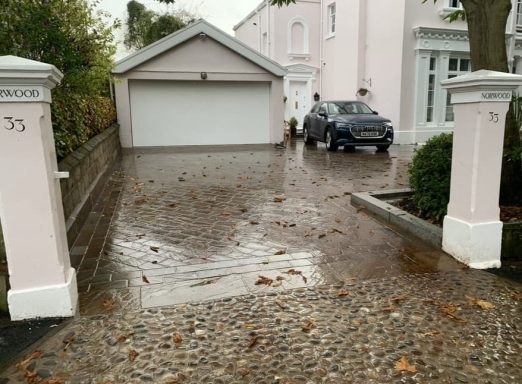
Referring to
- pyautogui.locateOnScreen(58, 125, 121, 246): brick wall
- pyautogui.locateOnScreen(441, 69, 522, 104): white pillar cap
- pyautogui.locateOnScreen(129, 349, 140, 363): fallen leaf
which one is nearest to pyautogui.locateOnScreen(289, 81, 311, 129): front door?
pyautogui.locateOnScreen(58, 125, 121, 246): brick wall

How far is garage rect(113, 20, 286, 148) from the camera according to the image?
47.6 ft

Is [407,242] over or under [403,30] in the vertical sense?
under

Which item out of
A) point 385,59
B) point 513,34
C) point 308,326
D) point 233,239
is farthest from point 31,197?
point 513,34

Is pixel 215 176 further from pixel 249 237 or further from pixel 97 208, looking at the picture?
pixel 249 237

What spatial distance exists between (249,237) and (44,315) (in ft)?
7.97

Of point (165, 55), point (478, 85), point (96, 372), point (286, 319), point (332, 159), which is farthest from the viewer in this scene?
point (165, 55)

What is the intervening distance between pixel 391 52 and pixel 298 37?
6.99m

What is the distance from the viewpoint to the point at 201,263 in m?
4.21

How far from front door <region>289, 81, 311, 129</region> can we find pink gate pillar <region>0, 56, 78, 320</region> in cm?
1899

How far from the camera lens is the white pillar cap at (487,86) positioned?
146 inches

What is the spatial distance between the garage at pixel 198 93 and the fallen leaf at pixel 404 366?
44.9 feet

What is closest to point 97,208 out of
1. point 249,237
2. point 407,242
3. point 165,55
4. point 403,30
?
point 249,237

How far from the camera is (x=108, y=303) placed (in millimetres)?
3344

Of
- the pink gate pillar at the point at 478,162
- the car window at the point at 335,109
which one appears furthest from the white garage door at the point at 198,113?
the pink gate pillar at the point at 478,162
